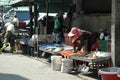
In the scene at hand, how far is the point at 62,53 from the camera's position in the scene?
1641cm

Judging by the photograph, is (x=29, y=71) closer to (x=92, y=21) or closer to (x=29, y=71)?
(x=29, y=71)

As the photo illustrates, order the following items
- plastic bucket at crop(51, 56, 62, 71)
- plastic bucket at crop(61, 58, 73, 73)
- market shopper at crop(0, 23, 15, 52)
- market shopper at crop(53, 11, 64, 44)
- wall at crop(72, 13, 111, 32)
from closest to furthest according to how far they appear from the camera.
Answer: plastic bucket at crop(61, 58, 73, 73), plastic bucket at crop(51, 56, 62, 71), wall at crop(72, 13, 111, 32), market shopper at crop(53, 11, 64, 44), market shopper at crop(0, 23, 15, 52)

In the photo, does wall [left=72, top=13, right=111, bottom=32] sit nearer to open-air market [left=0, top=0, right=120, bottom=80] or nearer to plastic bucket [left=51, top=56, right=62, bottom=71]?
open-air market [left=0, top=0, right=120, bottom=80]

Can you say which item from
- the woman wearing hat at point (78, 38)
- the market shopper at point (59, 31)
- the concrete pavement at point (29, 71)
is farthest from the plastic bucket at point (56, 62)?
the market shopper at point (59, 31)

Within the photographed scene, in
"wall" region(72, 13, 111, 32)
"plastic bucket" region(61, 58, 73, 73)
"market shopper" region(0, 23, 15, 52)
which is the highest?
"wall" region(72, 13, 111, 32)

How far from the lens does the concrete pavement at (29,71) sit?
558 inches

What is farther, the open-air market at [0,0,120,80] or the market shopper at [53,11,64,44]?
the market shopper at [53,11,64,44]

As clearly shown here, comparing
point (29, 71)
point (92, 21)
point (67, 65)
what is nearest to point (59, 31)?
point (92, 21)

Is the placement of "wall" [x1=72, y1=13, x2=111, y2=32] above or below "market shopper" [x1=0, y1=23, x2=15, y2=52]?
above

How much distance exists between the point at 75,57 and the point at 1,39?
1157 cm

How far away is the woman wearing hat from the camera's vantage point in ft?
52.0

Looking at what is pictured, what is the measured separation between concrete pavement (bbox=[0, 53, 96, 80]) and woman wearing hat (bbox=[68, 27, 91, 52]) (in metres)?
1.42

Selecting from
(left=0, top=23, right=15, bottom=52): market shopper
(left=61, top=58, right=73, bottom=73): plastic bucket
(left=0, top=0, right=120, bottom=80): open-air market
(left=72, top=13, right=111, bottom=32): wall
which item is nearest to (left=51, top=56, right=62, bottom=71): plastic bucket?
(left=0, top=0, right=120, bottom=80): open-air market

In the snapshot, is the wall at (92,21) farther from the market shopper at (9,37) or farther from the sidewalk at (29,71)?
the market shopper at (9,37)
